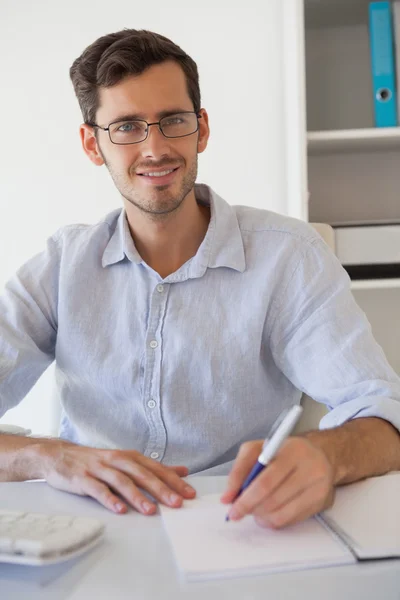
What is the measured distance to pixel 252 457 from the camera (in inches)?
30.0

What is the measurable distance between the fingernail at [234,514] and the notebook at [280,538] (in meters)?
0.01

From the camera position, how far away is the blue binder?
186cm

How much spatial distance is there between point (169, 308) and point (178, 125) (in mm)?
384

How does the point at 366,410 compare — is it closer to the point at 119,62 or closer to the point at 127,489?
the point at 127,489

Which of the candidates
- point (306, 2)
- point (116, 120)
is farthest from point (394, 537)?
point (306, 2)

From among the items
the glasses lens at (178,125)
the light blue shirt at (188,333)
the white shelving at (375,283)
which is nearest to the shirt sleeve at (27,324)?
the light blue shirt at (188,333)

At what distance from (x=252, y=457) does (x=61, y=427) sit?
0.77m

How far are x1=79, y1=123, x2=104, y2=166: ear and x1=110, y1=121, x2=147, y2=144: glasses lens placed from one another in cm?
11

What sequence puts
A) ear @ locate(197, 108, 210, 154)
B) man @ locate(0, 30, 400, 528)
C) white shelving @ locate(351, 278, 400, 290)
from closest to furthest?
man @ locate(0, 30, 400, 528)
ear @ locate(197, 108, 210, 154)
white shelving @ locate(351, 278, 400, 290)

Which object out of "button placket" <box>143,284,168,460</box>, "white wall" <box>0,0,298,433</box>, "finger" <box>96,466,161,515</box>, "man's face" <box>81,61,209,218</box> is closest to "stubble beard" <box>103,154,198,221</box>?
"man's face" <box>81,61,209,218</box>

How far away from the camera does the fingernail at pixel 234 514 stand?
2.34 ft

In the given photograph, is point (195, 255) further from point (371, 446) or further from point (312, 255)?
point (371, 446)

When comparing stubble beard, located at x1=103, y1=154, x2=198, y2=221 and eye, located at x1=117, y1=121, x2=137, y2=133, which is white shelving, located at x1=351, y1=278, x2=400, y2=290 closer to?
stubble beard, located at x1=103, y1=154, x2=198, y2=221

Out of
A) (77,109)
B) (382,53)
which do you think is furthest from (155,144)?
(77,109)
